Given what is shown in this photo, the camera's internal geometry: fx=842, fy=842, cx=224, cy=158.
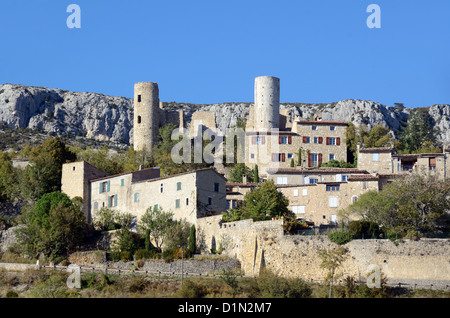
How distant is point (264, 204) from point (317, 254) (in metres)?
7.97

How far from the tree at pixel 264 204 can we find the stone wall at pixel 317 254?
8.55 feet

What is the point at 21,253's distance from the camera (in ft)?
213

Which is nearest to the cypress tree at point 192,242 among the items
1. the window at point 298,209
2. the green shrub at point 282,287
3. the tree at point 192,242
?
the tree at point 192,242

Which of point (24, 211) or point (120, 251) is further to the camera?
point (24, 211)

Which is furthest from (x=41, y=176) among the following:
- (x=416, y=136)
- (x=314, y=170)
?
(x=416, y=136)

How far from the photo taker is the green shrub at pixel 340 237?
5653 centimetres

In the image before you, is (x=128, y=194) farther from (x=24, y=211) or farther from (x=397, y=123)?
(x=397, y=123)

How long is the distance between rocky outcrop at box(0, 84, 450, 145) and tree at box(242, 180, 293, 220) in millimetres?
57235

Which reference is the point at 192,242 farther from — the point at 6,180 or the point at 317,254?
the point at 6,180

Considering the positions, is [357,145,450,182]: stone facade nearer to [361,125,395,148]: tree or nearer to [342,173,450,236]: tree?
[361,125,395,148]: tree

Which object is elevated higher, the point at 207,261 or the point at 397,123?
the point at 397,123
